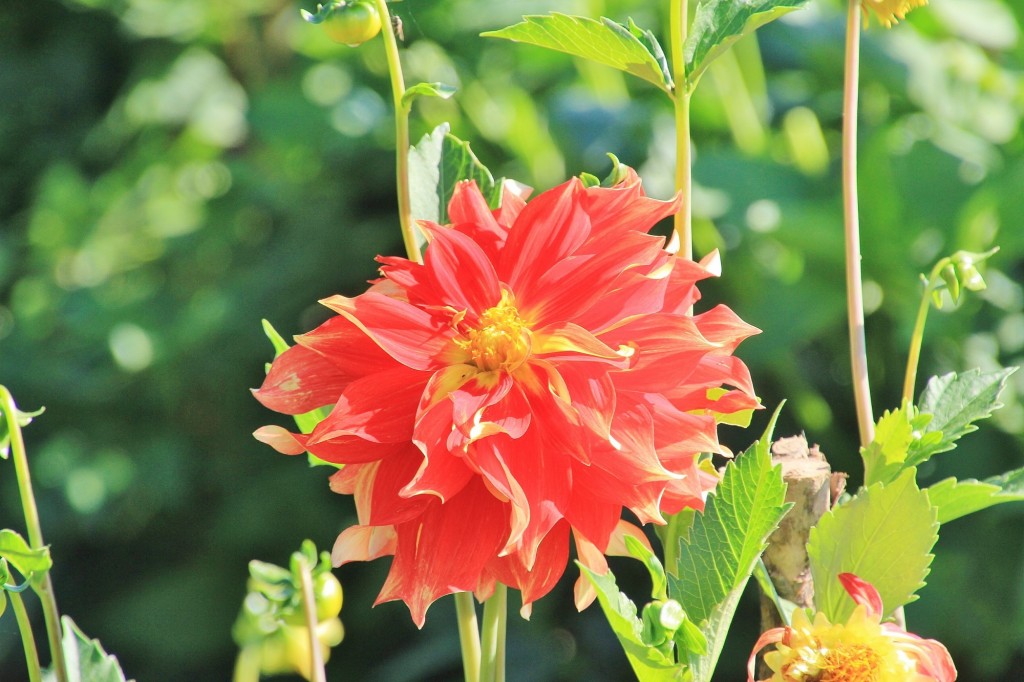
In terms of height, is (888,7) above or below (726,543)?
above

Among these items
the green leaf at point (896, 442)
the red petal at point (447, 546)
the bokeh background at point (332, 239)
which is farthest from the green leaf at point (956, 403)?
the bokeh background at point (332, 239)

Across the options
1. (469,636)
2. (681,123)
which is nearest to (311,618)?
(469,636)

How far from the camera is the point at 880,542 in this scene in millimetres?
250

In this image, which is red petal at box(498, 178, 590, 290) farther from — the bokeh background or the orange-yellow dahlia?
the bokeh background

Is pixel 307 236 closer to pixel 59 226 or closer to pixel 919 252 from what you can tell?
pixel 59 226

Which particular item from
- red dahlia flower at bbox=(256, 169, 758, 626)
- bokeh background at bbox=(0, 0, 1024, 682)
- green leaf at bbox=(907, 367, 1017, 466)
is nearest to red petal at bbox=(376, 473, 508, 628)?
red dahlia flower at bbox=(256, 169, 758, 626)

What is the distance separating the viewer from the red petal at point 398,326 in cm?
23

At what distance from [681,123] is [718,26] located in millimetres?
23

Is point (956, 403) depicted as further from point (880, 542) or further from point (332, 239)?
point (332, 239)

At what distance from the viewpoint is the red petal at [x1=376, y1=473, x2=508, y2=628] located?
23 centimetres

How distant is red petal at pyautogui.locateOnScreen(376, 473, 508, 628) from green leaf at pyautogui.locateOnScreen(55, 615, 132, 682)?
9 cm

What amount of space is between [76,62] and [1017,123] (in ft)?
3.00

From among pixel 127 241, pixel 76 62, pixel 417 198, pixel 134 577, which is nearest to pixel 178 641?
pixel 134 577

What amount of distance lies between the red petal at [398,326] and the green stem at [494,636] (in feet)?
0.18
